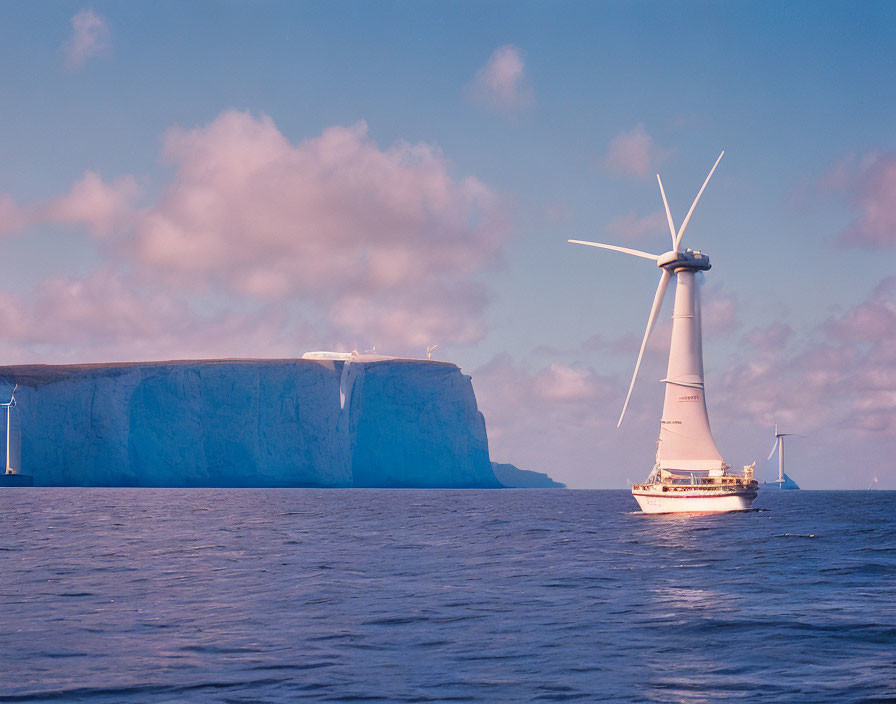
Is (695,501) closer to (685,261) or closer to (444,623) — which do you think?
(685,261)

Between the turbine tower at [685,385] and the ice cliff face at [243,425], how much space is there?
101 m

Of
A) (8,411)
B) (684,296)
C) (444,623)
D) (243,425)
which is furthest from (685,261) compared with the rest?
(8,411)

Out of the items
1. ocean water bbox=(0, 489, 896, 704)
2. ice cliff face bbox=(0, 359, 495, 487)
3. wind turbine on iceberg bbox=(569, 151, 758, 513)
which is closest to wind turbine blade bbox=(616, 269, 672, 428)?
wind turbine on iceberg bbox=(569, 151, 758, 513)

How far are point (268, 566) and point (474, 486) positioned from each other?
156296 mm

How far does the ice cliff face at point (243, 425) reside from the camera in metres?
152

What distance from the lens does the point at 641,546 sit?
146 ft

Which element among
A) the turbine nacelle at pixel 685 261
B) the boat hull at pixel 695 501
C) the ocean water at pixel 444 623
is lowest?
the ocean water at pixel 444 623

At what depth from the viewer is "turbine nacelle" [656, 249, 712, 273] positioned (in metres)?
73.8

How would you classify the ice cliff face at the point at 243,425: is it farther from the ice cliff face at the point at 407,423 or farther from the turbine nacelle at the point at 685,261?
the turbine nacelle at the point at 685,261

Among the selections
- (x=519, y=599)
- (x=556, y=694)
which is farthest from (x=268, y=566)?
(x=556, y=694)

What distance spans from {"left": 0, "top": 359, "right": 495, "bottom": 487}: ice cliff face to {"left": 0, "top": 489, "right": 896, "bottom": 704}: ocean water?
4549 inches

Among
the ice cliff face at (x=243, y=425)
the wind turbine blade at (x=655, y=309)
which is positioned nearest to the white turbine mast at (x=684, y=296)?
the wind turbine blade at (x=655, y=309)

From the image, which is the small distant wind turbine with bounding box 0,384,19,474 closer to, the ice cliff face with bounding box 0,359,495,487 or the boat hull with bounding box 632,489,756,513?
the ice cliff face with bounding box 0,359,495,487

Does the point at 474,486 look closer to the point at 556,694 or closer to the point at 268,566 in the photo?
the point at 268,566
